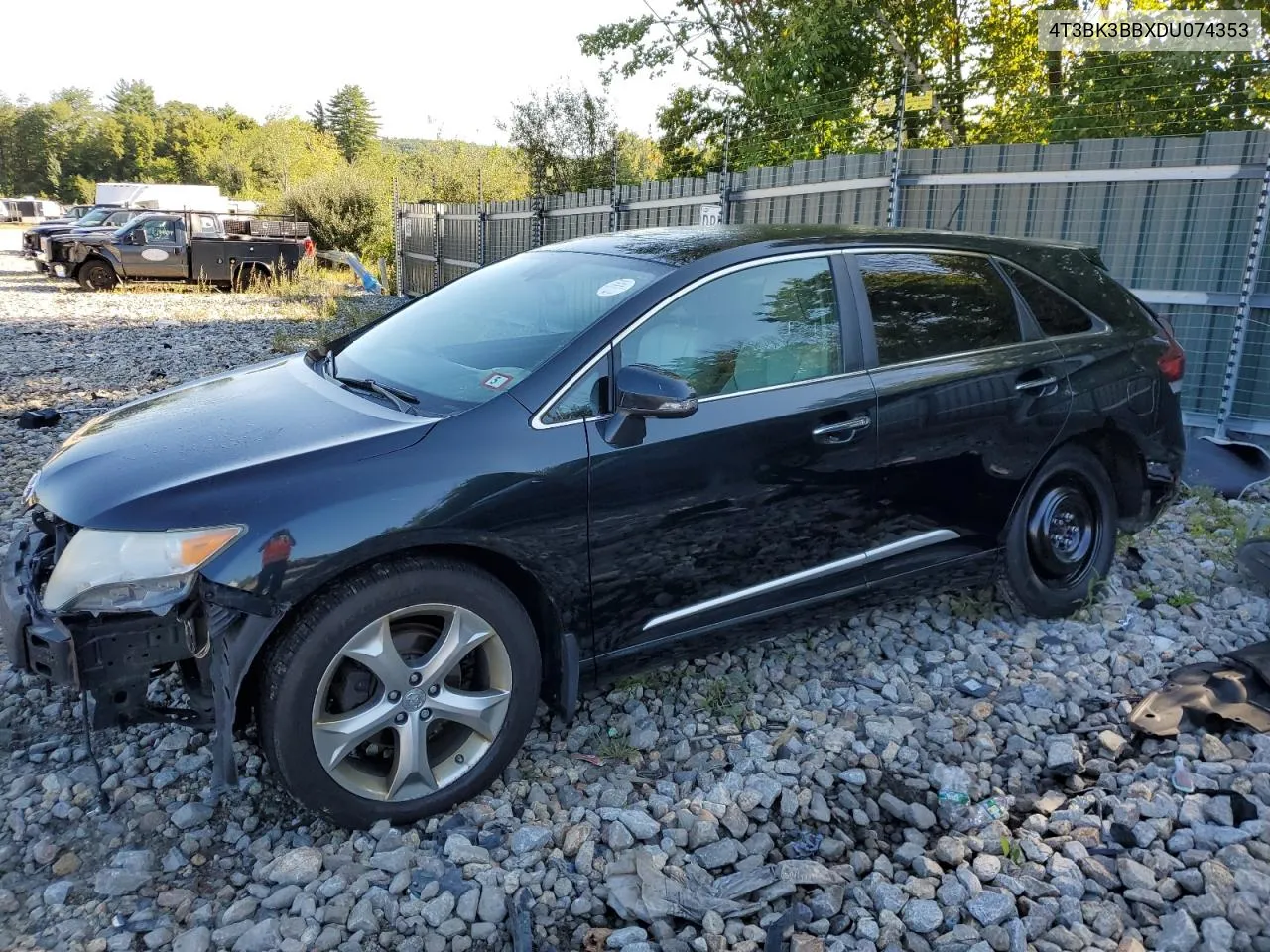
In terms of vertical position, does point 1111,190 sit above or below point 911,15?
below

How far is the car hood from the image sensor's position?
2525 mm

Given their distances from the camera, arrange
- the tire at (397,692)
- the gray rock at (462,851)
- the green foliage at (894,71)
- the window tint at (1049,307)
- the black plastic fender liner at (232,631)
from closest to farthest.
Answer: the black plastic fender liner at (232,631) → the tire at (397,692) → the gray rock at (462,851) → the window tint at (1049,307) → the green foliage at (894,71)

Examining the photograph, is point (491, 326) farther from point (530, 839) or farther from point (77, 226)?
point (77, 226)

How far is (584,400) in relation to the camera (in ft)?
9.67

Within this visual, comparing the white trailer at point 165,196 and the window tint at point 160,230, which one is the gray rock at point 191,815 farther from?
the white trailer at point 165,196

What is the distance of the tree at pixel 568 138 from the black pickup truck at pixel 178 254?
6276 mm

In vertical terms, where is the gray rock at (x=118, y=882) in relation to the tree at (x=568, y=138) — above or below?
below

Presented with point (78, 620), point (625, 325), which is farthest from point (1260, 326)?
point (78, 620)

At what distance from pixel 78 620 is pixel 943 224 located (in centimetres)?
754

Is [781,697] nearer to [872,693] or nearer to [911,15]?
[872,693]

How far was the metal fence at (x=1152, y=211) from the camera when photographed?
667cm

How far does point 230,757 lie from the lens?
8.43ft

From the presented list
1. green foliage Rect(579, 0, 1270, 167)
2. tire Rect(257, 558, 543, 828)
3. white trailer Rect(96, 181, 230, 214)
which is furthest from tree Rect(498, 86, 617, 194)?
tire Rect(257, 558, 543, 828)

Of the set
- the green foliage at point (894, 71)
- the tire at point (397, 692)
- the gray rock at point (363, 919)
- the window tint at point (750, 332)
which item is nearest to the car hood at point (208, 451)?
the tire at point (397, 692)
